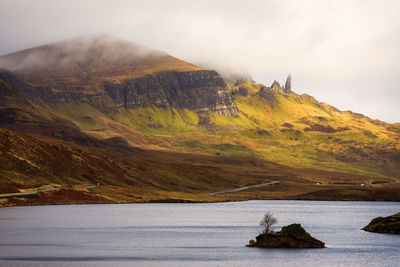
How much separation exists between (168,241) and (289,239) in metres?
24.9

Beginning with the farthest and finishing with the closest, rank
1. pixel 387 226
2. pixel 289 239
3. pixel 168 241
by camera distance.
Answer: pixel 387 226 < pixel 168 241 < pixel 289 239

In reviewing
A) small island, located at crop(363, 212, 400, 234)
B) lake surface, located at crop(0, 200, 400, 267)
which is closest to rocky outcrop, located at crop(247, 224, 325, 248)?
lake surface, located at crop(0, 200, 400, 267)

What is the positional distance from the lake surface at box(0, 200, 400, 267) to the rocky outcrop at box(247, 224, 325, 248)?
2.43 metres

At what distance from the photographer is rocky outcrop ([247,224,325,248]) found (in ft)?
315

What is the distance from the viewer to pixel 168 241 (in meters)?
109

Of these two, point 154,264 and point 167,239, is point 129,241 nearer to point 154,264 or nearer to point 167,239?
point 167,239

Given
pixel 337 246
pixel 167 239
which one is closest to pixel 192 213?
pixel 167 239

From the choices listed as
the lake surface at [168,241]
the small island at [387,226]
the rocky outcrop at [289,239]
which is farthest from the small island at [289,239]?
the small island at [387,226]

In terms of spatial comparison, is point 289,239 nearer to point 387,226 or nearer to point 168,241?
point 168,241

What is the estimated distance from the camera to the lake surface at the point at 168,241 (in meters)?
84.8

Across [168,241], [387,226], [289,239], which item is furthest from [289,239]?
[387,226]

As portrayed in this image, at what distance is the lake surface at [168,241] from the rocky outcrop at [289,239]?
2.43 meters

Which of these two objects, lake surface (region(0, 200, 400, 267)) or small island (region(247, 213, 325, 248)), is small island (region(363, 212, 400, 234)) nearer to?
lake surface (region(0, 200, 400, 267))

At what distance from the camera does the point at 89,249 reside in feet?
315
